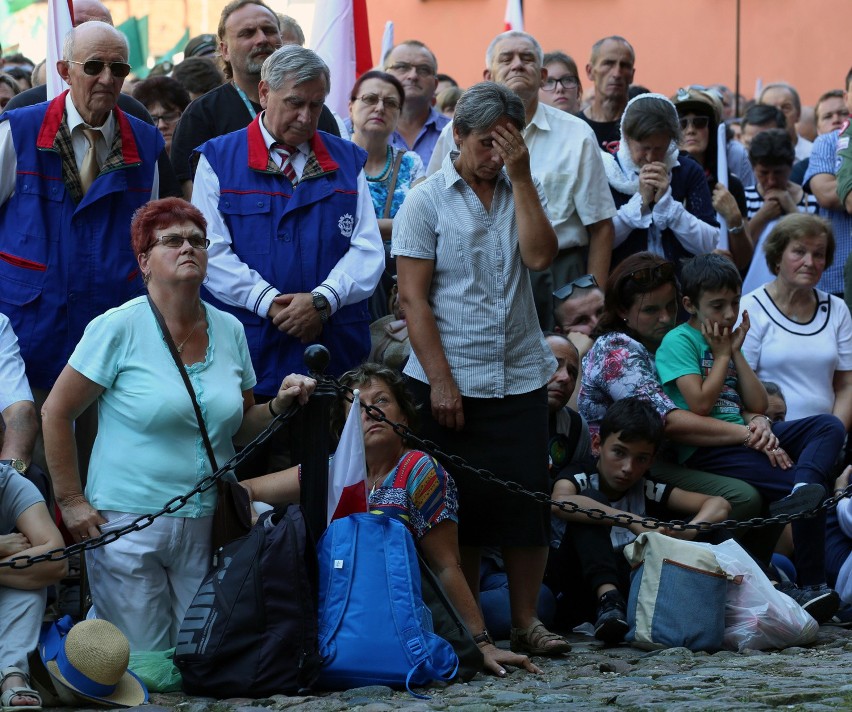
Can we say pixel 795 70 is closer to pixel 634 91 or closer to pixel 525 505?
pixel 634 91

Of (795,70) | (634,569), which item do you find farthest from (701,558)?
(795,70)

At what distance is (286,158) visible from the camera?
22.8ft

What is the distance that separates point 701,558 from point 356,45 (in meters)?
4.66

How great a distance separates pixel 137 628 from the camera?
5699 mm

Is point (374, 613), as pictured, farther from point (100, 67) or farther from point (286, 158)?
point (100, 67)

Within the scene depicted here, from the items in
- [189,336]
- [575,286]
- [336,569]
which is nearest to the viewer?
[336,569]

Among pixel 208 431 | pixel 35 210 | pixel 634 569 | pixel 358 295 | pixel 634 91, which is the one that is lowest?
pixel 634 569

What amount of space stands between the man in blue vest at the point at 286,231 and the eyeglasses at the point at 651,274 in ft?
4.64

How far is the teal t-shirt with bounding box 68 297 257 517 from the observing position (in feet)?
18.8

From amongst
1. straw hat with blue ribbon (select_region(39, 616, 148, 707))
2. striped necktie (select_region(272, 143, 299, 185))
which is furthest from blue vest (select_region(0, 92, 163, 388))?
straw hat with blue ribbon (select_region(39, 616, 148, 707))

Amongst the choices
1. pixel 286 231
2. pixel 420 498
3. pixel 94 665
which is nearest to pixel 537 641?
pixel 420 498

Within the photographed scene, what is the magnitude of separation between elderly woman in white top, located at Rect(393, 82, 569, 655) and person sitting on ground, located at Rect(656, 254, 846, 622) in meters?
1.40

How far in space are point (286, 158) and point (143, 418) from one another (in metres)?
1.68

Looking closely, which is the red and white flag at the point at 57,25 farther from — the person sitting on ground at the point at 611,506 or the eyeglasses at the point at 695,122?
the eyeglasses at the point at 695,122
